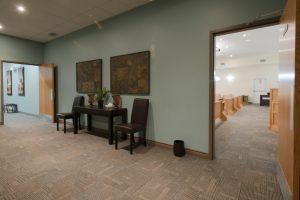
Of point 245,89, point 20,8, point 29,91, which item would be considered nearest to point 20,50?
point 29,91

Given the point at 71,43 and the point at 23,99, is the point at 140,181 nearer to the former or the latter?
the point at 71,43

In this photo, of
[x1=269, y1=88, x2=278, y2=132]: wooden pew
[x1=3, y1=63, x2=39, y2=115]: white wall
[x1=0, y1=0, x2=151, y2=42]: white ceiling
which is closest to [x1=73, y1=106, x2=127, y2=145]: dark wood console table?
[x1=0, y1=0, x2=151, y2=42]: white ceiling

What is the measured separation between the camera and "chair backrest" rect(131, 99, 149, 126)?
3436mm

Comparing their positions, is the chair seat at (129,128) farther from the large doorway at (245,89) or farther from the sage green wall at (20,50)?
the sage green wall at (20,50)

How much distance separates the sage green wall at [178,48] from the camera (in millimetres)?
2689

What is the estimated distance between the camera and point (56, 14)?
397 cm

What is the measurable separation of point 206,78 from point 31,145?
12.6ft

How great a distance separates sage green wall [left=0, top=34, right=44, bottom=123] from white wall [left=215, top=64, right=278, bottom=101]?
13.2 m

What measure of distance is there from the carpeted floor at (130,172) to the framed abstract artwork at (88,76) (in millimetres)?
1682

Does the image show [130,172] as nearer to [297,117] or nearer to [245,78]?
[297,117]

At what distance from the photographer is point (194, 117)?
2.99 m

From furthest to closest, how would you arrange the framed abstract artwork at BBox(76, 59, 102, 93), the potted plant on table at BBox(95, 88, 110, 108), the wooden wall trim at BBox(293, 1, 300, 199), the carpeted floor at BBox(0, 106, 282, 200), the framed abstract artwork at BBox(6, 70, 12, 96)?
the framed abstract artwork at BBox(6, 70, 12, 96) → the framed abstract artwork at BBox(76, 59, 102, 93) → the potted plant on table at BBox(95, 88, 110, 108) → the carpeted floor at BBox(0, 106, 282, 200) → the wooden wall trim at BBox(293, 1, 300, 199)

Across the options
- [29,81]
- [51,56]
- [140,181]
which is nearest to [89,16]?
[51,56]

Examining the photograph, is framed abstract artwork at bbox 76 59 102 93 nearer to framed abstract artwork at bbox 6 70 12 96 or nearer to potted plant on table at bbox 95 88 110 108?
potted plant on table at bbox 95 88 110 108
